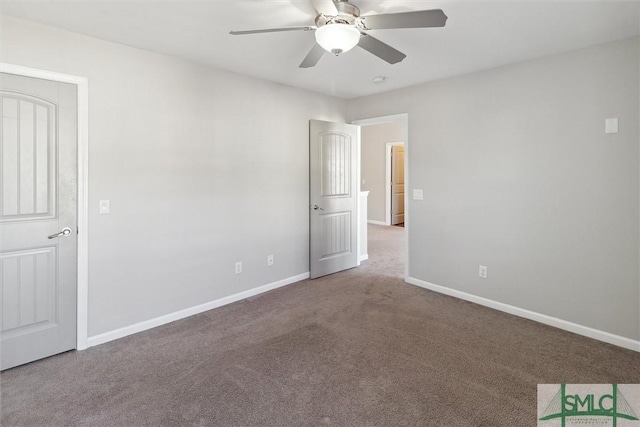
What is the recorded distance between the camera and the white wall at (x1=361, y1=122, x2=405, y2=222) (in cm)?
900

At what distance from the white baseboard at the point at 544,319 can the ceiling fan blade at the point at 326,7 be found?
3.11 meters

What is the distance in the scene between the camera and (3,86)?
2326mm

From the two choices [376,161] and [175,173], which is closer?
[175,173]

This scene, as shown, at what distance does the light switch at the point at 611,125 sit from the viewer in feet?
8.99

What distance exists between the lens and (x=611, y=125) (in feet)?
9.05

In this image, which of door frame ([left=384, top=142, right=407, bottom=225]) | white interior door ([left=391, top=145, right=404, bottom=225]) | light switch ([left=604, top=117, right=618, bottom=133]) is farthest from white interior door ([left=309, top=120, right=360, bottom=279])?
white interior door ([left=391, top=145, right=404, bottom=225])

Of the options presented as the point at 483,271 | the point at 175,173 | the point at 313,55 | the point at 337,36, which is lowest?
the point at 483,271

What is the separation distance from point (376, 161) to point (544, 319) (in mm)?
6620

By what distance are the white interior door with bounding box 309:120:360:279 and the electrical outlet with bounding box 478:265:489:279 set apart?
184cm

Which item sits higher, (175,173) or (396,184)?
(396,184)

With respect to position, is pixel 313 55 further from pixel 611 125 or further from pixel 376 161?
pixel 376 161

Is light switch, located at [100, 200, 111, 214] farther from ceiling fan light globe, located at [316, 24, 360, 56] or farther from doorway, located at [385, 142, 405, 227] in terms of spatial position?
doorway, located at [385, 142, 405, 227]

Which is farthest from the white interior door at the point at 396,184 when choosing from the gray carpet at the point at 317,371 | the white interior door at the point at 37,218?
the white interior door at the point at 37,218

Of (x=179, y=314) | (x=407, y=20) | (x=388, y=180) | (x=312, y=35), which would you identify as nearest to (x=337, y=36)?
(x=407, y=20)
